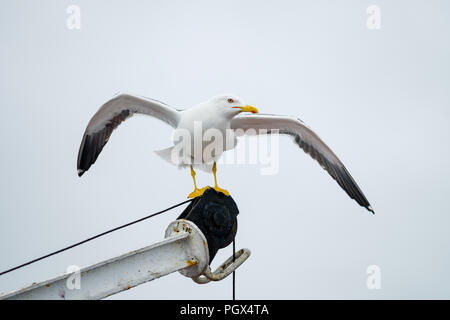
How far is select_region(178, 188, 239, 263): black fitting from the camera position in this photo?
13.4 ft

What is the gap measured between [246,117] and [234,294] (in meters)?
1.99

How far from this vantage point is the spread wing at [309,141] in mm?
5883

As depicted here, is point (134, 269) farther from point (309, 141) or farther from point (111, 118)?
point (309, 141)

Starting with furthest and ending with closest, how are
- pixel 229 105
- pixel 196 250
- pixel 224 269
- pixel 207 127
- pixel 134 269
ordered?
pixel 229 105 < pixel 207 127 < pixel 224 269 < pixel 196 250 < pixel 134 269

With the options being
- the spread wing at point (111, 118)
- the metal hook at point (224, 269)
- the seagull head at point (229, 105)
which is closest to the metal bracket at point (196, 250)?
the metal hook at point (224, 269)

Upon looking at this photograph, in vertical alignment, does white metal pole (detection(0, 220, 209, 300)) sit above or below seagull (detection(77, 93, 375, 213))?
below

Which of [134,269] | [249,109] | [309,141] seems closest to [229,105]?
[249,109]

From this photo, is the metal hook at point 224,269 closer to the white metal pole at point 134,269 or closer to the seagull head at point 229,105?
the white metal pole at point 134,269

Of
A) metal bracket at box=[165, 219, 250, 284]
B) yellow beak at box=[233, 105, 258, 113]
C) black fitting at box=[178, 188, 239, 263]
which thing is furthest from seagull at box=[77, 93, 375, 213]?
metal bracket at box=[165, 219, 250, 284]

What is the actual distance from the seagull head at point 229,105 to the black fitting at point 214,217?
1.26 m

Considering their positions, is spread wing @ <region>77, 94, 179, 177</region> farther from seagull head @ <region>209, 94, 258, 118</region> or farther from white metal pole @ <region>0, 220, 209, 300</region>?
white metal pole @ <region>0, 220, 209, 300</region>

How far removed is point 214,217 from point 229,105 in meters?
1.60

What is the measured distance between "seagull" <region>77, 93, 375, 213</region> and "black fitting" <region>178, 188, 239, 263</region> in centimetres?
77

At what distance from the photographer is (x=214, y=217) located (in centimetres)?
414
